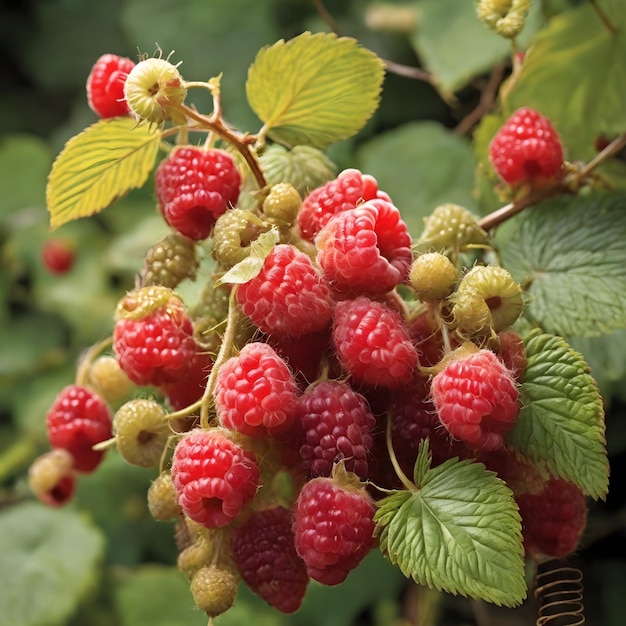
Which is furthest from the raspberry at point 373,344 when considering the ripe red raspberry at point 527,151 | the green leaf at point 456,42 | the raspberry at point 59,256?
the raspberry at point 59,256

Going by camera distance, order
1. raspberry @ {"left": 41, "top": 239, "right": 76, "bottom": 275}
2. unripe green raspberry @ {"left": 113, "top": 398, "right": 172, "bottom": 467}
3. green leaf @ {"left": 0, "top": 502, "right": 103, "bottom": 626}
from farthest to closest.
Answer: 1. raspberry @ {"left": 41, "top": 239, "right": 76, "bottom": 275}
2. green leaf @ {"left": 0, "top": 502, "right": 103, "bottom": 626}
3. unripe green raspberry @ {"left": 113, "top": 398, "right": 172, "bottom": 467}

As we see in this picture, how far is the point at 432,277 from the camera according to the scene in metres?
0.58

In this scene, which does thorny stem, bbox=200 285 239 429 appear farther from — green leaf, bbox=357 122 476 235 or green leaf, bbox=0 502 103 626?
green leaf, bbox=0 502 103 626

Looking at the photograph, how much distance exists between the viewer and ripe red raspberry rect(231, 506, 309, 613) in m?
0.61

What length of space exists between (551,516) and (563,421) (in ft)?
0.34

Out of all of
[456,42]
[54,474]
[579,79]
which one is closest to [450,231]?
[579,79]

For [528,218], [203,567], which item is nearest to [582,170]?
[528,218]

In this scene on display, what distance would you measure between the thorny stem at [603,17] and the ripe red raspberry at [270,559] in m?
0.57

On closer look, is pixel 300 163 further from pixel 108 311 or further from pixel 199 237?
pixel 108 311

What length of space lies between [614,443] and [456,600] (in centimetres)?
57

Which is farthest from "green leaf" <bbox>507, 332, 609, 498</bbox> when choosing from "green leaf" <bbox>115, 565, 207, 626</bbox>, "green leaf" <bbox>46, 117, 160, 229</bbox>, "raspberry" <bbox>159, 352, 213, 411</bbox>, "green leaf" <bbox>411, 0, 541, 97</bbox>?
"green leaf" <bbox>115, 565, 207, 626</bbox>

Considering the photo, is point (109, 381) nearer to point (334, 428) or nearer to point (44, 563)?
point (334, 428)

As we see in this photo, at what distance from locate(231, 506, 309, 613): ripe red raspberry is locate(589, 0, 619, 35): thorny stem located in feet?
1.88

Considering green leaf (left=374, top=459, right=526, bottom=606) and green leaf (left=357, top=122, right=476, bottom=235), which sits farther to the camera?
green leaf (left=357, top=122, right=476, bottom=235)
